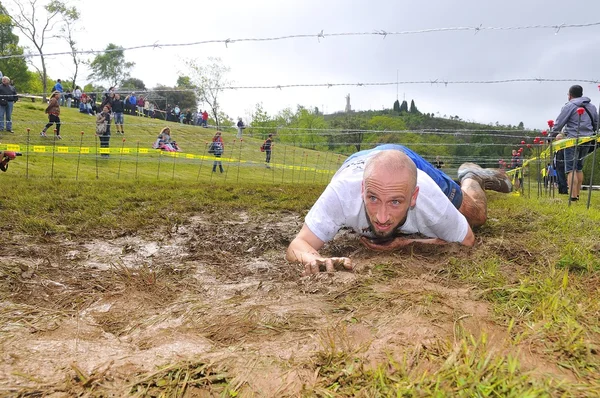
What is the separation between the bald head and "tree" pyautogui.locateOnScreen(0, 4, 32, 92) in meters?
54.2

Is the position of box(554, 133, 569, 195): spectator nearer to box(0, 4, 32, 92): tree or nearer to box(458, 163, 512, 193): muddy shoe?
box(458, 163, 512, 193): muddy shoe

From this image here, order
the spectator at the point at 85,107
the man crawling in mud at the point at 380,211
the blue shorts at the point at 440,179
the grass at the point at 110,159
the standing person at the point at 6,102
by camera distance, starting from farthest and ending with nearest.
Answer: the spectator at the point at 85,107 < the standing person at the point at 6,102 < the grass at the point at 110,159 < the blue shorts at the point at 440,179 < the man crawling in mud at the point at 380,211

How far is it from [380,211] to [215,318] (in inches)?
64.7

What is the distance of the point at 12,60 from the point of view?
47250mm

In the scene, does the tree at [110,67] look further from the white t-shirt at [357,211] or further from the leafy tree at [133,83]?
the white t-shirt at [357,211]

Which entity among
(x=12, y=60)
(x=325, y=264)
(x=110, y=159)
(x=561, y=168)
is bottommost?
(x=325, y=264)

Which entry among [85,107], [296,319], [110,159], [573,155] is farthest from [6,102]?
[296,319]

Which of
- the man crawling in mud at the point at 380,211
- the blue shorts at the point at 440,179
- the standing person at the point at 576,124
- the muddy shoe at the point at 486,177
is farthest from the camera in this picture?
the standing person at the point at 576,124

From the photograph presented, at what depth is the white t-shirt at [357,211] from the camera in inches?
150

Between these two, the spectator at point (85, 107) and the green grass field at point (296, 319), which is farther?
the spectator at point (85, 107)

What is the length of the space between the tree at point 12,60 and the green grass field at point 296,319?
53370mm

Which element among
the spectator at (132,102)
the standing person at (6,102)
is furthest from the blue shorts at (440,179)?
the spectator at (132,102)

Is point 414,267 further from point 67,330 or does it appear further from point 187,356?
point 67,330

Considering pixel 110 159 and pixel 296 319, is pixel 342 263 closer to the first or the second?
pixel 296 319
